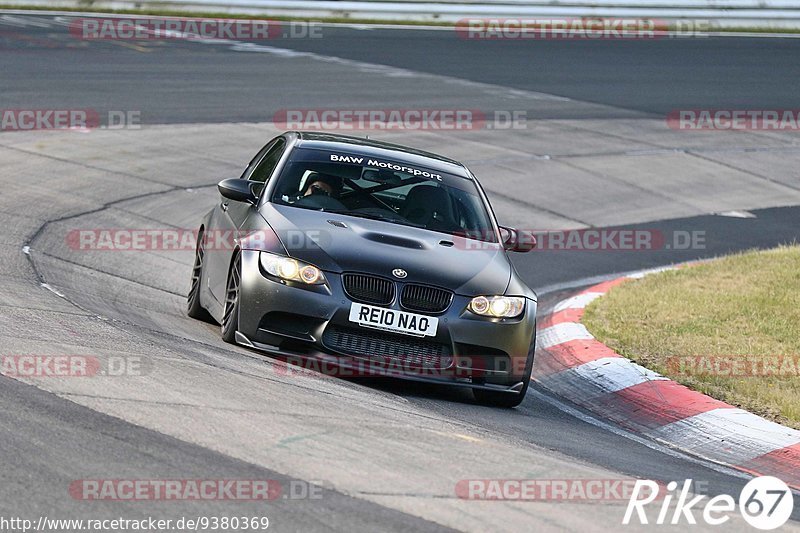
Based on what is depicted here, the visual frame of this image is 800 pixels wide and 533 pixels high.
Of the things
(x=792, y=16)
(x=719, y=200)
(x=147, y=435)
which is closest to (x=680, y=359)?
(x=147, y=435)

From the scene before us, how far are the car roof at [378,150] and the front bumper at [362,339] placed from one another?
64.6 inches

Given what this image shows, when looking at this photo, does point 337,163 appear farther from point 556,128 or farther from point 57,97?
point 556,128

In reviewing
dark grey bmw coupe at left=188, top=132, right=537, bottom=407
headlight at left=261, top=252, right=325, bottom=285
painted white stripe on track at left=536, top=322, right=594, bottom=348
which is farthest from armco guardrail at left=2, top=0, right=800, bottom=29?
headlight at left=261, top=252, right=325, bottom=285

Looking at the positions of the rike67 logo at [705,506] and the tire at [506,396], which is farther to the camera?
the tire at [506,396]

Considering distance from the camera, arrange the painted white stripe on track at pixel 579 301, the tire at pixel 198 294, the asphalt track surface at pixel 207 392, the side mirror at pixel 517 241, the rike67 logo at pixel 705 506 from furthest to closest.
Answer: the painted white stripe on track at pixel 579 301 → the tire at pixel 198 294 → the side mirror at pixel 517 241 → the rike67 logo at pixel 705 506 → the asphalt track surface at pixel 207 392

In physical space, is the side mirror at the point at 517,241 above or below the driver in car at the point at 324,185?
below

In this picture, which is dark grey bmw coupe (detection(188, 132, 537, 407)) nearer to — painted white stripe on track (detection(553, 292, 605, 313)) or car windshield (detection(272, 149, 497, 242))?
car windshield (detection(272, 149, 497, 242))

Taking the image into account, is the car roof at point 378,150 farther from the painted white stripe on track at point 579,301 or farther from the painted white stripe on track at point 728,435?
the painted white stripe on track at point 728,435

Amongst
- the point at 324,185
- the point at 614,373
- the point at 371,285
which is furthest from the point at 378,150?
the point at 614,373

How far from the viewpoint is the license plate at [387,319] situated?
24.3 feet

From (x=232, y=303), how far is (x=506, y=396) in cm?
179

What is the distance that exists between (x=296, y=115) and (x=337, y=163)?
33.9 feet

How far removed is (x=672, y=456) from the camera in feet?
23.3

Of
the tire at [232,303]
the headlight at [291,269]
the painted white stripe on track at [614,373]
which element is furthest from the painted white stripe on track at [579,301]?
the headlight at [291,269]
